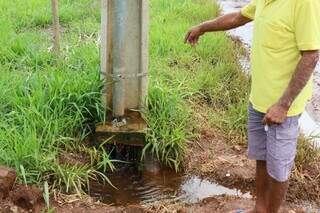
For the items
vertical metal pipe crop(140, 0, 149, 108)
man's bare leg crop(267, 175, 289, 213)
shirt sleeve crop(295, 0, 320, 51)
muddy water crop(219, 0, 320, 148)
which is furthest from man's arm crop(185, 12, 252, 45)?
muddy water crop(219, 0, 320, 148)

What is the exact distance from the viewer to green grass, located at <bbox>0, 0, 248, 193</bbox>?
3.62 metres

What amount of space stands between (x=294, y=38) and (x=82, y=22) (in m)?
4.44

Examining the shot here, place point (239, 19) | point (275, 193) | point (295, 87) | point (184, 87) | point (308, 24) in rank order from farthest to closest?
point (184, 87), point (239, 19), point (275, 193), point (295, 87), point (308, 24)

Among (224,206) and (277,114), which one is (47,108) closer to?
(224,206)

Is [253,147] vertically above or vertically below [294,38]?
below

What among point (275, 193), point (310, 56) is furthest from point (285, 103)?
point (275, 193)

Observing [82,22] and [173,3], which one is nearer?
[82,22]

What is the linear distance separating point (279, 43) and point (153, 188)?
1645mm

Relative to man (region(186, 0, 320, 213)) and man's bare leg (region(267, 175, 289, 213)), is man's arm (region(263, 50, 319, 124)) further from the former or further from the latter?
man's bare leg (region(267, 175, 289, 213))

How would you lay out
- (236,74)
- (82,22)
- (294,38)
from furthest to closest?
(82,22) → (236,74) → (294,38)

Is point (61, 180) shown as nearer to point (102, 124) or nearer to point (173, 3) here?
point (102, 124)

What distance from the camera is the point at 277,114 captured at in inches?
105

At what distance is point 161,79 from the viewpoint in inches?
190

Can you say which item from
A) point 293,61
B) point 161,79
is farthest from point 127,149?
point 293,61
